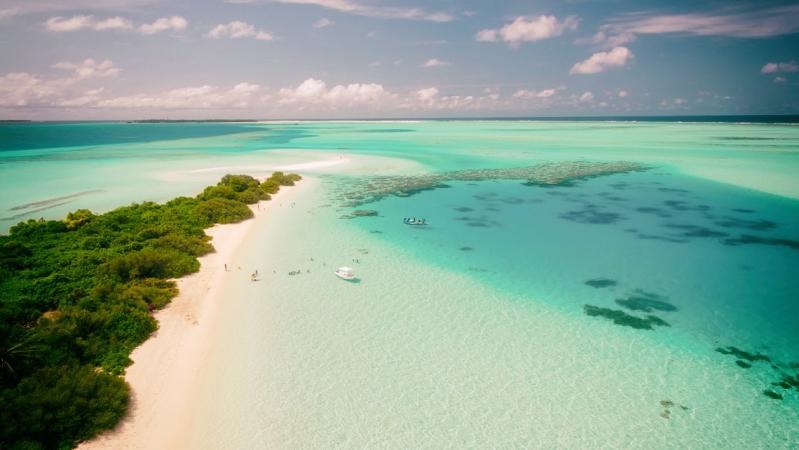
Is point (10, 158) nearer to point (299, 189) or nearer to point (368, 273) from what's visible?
point (299, 189)

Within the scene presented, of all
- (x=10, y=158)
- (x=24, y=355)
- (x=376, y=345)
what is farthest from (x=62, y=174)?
(x=376, y=345)

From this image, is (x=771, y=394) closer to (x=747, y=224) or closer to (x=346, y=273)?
(x=346, y=273)

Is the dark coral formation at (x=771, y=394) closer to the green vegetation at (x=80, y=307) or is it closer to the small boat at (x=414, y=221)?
the green vegetation at (x=80, y=307)

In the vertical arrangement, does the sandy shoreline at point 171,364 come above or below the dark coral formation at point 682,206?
below

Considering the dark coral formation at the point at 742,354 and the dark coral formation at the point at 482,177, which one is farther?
the dark coral formation at the point at 482,177

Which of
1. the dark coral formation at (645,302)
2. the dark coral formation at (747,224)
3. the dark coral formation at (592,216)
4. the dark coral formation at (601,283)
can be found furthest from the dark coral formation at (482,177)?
the dark coral formation at (645,302)

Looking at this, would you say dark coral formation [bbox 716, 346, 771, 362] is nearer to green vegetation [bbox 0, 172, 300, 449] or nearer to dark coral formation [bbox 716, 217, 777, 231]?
dark coral formation [bbox 716, 217, 777, 231]

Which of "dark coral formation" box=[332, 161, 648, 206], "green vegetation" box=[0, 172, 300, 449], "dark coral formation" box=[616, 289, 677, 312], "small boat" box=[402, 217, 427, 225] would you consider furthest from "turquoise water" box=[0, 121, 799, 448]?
"dark coral formation" box=[332, 161, 648, 206]
